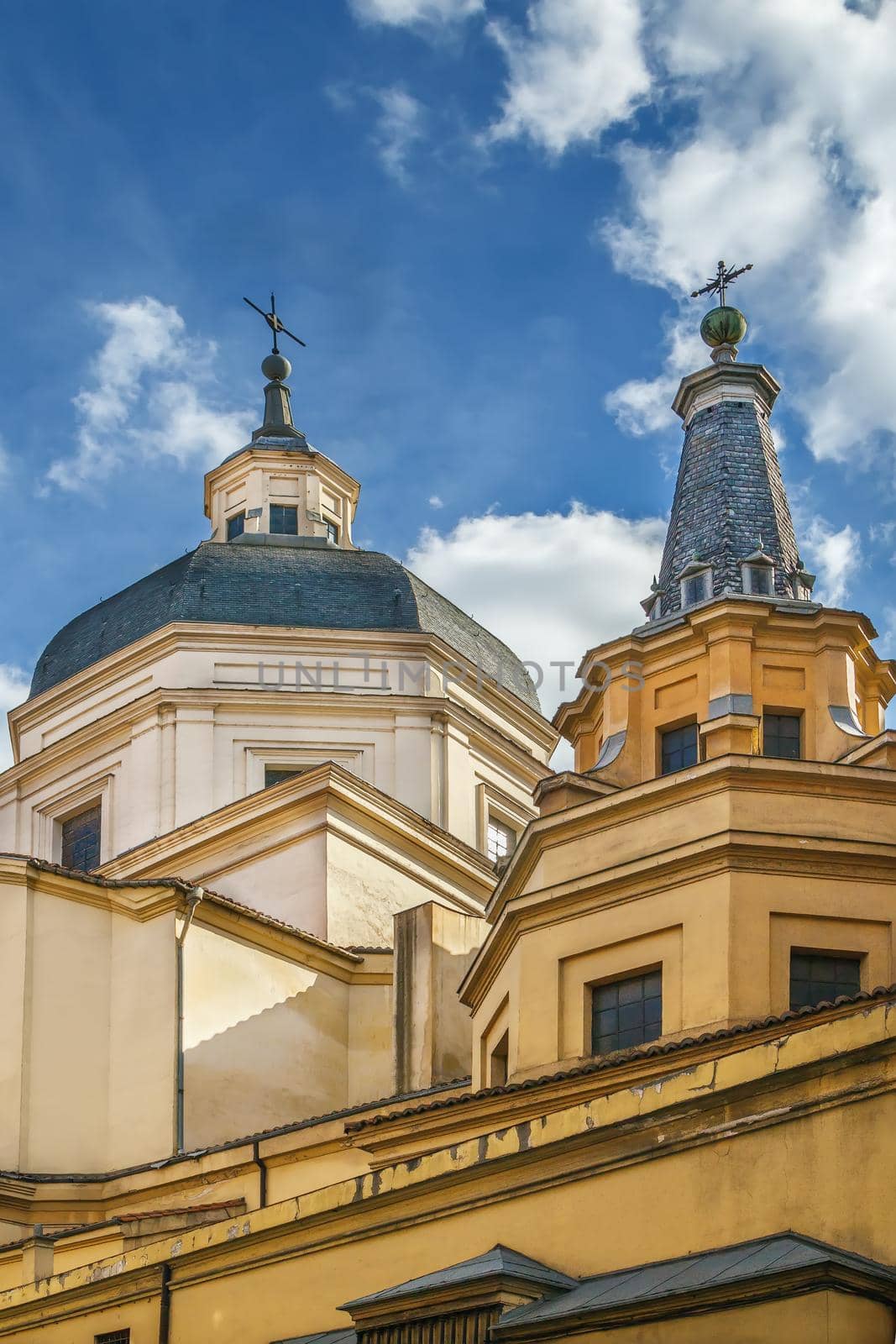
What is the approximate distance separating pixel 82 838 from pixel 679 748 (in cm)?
1579

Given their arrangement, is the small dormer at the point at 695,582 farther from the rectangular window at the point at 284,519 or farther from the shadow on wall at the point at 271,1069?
the rectangular window at the point at 284,519

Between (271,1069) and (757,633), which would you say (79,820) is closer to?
(271,1069)

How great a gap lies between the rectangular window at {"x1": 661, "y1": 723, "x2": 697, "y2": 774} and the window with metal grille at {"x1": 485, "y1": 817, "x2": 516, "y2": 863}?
1231 centimetres

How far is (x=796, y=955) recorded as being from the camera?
73.4 feet

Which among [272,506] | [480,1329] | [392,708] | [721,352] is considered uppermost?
[272,506]

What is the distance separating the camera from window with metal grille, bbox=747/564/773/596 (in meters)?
27.0

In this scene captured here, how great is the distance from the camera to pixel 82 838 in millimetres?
38281

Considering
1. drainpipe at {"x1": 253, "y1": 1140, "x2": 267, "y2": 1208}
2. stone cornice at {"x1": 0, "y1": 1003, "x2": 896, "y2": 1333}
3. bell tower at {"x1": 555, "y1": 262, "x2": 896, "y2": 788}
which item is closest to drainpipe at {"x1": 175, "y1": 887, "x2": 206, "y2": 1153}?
drainpipe at {"x1": 253, "y1": 1140, "x2": 267, "y2": 1208}

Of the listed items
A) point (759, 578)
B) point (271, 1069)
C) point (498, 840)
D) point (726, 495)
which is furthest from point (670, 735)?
point (498, 840)

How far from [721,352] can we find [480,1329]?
18283 millimetres

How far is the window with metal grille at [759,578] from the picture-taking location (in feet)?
88.6

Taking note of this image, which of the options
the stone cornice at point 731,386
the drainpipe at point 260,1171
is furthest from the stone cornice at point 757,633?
the drainpipe at point 260,1171

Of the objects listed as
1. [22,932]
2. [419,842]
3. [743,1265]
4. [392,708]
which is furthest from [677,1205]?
[392,708]

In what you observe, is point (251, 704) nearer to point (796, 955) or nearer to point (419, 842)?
point (419, 842)
